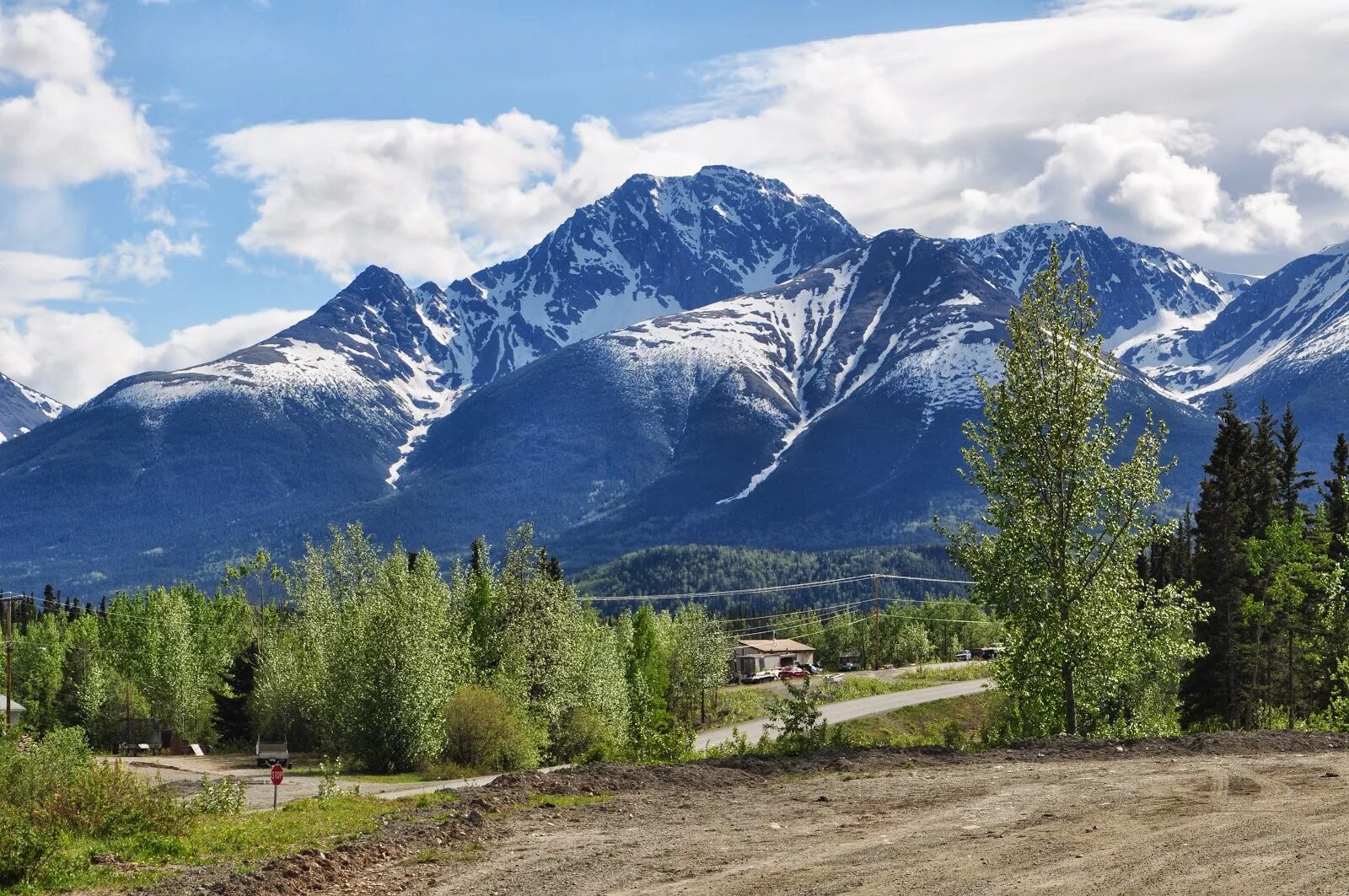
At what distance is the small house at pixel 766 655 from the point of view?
606 feet

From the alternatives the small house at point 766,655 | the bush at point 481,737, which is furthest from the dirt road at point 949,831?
the small house at point 766,655

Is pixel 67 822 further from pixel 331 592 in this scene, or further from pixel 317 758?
pixel 331 592

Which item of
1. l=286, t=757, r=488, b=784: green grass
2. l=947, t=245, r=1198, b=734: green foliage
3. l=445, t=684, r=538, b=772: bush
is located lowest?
l=286, t=757, r=488, b=784: green grass

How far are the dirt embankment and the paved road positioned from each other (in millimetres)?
41527

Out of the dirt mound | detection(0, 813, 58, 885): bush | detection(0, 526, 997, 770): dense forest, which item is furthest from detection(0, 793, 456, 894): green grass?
detection(0, 526, 997, 770): dense forest

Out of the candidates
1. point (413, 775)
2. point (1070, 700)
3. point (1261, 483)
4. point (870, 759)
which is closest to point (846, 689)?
point (1261, 483)

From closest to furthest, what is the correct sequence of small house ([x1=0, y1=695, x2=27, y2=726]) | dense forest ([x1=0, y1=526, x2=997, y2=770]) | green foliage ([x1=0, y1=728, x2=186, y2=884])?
green foliage ([x1=0, y1=728, x2=186, y2=884]) → dense forest ([x1=0, y1=526, x2=997, y2=770]) → small house ([x1=0, y1=695, x2=27, y2=726])

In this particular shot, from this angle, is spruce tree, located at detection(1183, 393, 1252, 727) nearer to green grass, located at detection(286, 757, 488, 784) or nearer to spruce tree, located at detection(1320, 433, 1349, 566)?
spruce tree, located at detection(1320, 433, 1349, 566)

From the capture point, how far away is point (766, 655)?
7382 inches

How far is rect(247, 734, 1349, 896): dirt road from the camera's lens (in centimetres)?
1847

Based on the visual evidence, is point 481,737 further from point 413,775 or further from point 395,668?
point 395,668

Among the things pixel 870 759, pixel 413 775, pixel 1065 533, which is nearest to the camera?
pixel 870 759

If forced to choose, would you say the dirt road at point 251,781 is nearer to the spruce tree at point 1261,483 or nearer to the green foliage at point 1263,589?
the green foliage at point 1263,589

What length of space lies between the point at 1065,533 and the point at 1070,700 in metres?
4.29
